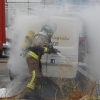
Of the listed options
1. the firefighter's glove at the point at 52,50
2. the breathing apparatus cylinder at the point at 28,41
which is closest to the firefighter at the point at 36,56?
the firefighter's glove at the point at 52,50

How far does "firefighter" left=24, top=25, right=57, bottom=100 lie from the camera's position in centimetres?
718

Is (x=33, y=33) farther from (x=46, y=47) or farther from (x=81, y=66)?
(x=81, y=66)

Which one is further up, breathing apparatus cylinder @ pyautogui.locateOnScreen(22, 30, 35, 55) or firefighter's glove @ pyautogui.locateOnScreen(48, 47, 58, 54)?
breathing apparatus cylinder @ pyautogui.locateOnScreen(22, 30, 35, 55)

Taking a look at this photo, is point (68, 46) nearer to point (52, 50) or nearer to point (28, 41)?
point (52, 50)

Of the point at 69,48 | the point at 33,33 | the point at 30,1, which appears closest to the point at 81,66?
the point at 69,48

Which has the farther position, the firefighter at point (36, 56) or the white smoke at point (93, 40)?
the white smoke at point (93, 40)

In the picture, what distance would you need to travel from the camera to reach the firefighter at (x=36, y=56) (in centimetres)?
718

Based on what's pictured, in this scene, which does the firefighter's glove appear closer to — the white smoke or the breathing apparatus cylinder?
the breathing apparatus cylinder

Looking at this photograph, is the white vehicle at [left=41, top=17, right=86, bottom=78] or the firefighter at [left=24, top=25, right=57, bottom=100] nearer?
the firefighter at [left=24, top=25, right=57, bottom=100]

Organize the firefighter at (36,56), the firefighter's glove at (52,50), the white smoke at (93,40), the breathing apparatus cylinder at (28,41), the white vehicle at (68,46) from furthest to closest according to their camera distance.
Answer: the white smoke at (93,40) → the white vehicle at (68,46) → the firefighter's glove at (52,50) → the breathing apparatus cylinder at (28,41) → the firefighter at (36,56)

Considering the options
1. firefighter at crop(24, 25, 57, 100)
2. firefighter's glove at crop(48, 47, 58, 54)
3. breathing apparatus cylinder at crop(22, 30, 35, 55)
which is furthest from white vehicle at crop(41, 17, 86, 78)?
breathing apparatus cylinder at crop(22, 30, 35, 55)

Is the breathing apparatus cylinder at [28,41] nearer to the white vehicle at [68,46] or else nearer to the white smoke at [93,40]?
the white vehicle at [68,46]

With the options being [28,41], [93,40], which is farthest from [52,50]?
[93,40]

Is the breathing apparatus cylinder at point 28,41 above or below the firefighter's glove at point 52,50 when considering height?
above
